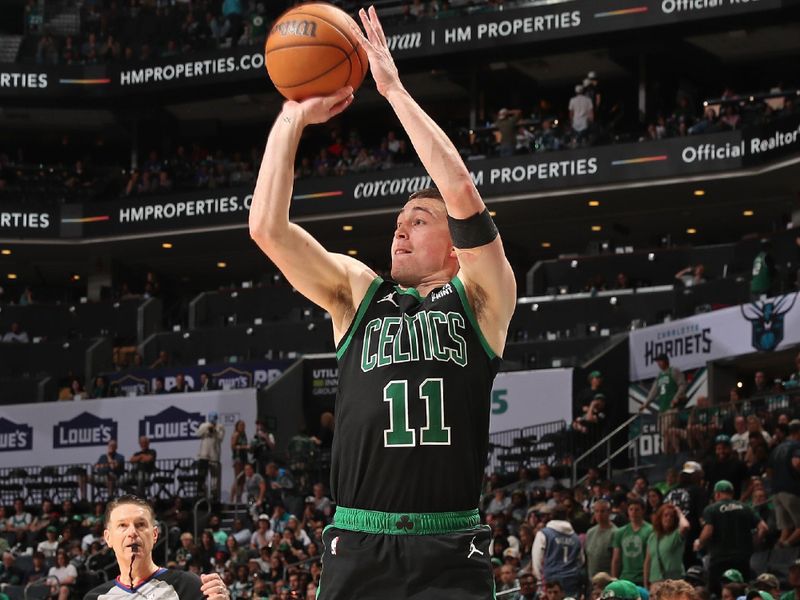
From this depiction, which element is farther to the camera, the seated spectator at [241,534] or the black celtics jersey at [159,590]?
the seated spectator at [241,534]

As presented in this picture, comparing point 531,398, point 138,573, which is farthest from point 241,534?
point 138,573

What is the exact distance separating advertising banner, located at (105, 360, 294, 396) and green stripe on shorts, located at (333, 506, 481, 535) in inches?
957

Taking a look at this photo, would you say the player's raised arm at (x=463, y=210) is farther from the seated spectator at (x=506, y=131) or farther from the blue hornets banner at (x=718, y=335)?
the seated spectator at (x=506, y=131)

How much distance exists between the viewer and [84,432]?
97.1 feet

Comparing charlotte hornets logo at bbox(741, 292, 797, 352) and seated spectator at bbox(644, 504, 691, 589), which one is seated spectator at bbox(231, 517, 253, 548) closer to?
charlotte hornets logo at bbox(741, 292, 797, 352)

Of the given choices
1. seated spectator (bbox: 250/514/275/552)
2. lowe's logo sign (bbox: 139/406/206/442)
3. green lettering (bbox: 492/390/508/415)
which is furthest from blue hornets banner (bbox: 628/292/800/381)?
lowe's logo sign (bbox: 139/406/206/442)

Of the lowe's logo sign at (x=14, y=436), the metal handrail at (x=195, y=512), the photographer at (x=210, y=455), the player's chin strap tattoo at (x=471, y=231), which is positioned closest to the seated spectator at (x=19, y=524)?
the metal handrail at (x=195, y=512)

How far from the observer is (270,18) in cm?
3784

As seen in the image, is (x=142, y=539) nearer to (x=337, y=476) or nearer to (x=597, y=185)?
(x=337, y=476)

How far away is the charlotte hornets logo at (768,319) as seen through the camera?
22578mm

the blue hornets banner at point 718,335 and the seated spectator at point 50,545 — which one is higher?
the blue hornets banner at point 718,335

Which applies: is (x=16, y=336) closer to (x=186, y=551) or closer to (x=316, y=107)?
(x=186, y=551)

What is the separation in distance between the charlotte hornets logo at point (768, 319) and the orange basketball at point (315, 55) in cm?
1830

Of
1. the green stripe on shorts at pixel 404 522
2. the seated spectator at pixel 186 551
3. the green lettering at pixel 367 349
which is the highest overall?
the green lettering at pixel 367 349
